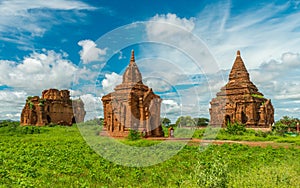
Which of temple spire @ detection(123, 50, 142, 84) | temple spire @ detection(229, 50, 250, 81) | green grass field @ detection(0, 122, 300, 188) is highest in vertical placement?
temple spire @ detection(229, 50, 250, 81)

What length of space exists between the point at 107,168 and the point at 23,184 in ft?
16.1

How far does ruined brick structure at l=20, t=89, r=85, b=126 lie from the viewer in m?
55.6

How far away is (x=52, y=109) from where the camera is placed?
57.8 metres

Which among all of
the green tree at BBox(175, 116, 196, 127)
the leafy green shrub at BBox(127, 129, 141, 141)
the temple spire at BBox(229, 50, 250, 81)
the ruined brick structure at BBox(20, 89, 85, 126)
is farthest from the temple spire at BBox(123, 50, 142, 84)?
the ruined brick structure at BBox(20, 89, 85, 126)

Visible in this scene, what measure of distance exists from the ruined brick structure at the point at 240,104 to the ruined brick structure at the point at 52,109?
26100mm

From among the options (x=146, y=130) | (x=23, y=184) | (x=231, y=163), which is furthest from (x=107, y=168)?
(x=146, y=130)

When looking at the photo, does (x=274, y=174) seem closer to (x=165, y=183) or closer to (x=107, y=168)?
(x=165, y=183)

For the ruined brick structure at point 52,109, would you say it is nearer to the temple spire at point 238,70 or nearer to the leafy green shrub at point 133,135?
the leafy green shrub at point 133,135

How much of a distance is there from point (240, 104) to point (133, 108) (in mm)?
17615

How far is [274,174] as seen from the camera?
446 inches

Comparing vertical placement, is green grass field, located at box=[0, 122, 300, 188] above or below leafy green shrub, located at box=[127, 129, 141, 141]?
below

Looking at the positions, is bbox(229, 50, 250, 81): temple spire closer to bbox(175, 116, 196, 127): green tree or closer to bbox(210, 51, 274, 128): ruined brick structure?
bbox(210, 51, 274, 128): ruined brick structure

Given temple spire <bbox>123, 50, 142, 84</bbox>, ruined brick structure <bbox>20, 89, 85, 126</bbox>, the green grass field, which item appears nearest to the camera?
the green grass field

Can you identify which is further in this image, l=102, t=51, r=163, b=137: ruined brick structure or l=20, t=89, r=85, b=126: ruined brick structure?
l=20, t=89, r=85, b=126: ruined brick structure
